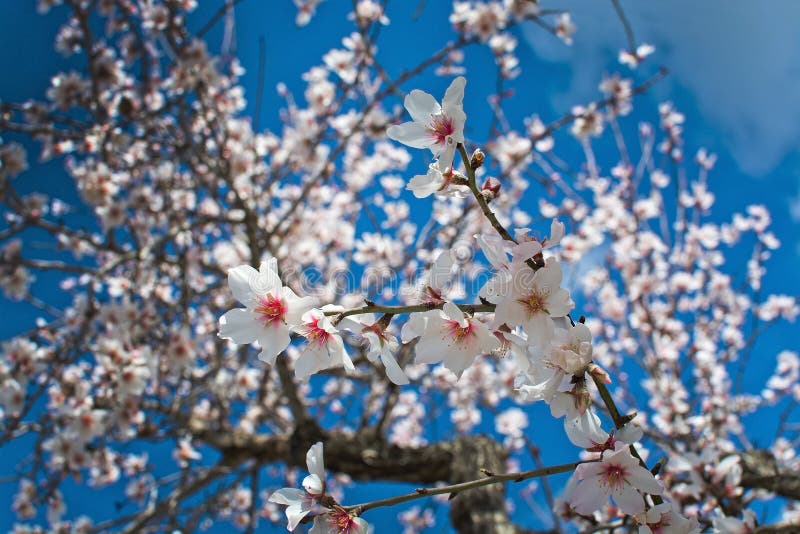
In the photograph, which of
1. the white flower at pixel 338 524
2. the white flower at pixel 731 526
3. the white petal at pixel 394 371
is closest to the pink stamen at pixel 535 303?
the white petal at pixel 394 371

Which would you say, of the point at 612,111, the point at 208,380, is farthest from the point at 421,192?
the point at 612,111

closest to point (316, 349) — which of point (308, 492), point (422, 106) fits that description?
point (308, 492)

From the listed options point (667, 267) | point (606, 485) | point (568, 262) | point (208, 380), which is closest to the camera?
point (606, 485)

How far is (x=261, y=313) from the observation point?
Result: 0.86 meters

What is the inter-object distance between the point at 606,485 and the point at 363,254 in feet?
13.0

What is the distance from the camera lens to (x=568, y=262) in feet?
13.5

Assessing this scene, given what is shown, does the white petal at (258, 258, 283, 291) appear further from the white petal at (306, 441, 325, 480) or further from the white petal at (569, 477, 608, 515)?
the white petal at (569, 477, 608, 515)

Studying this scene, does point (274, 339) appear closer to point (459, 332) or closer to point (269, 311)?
point (269, 311)

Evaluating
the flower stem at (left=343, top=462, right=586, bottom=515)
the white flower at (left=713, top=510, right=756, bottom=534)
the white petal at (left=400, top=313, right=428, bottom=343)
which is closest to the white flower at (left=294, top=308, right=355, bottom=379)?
the white petal at (left=400, top=313, right=428, bottom=343)

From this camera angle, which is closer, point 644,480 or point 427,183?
point 644,480

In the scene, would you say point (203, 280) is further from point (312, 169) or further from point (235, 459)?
point (235, 459)

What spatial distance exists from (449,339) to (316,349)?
0.22m

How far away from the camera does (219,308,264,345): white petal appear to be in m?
0.84

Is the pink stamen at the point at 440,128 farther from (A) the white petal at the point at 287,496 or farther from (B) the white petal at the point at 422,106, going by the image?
(A) the white petal at the point at 287,496
